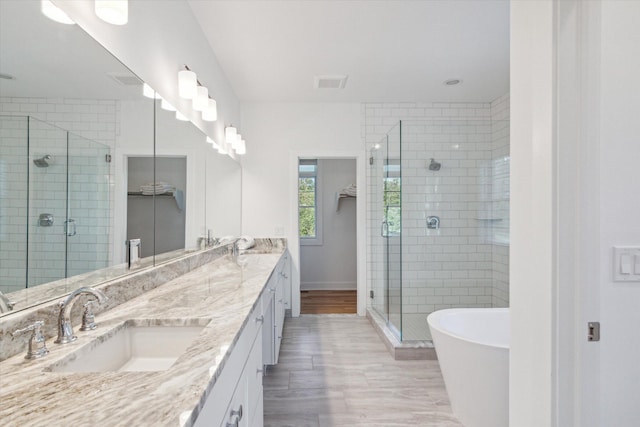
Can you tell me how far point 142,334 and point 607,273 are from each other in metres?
1.49

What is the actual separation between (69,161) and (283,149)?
10.3 ft

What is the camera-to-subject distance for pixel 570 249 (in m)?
0.92

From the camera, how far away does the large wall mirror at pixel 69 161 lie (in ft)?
3.11

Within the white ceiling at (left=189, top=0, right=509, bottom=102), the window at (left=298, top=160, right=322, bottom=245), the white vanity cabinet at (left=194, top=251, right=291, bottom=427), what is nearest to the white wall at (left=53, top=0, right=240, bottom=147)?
the white ceiling at (left=189, top=0, right=509, bottom=102)

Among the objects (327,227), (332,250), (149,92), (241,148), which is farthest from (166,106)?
(332,250)

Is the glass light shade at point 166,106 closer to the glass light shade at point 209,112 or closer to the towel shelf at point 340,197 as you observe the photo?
the glass light shade at point 209,112

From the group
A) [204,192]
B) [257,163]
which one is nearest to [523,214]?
[204,192]

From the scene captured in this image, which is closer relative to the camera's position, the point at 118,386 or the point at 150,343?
the point at 118,386

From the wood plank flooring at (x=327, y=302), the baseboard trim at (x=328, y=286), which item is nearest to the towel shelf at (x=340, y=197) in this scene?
the baseboard trim at (x=328, y=286)

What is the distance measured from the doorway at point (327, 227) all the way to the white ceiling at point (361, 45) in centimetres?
190

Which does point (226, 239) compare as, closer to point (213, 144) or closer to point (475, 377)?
point (213, 144)

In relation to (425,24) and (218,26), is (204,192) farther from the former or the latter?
(425,24)

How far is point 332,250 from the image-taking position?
591 cm

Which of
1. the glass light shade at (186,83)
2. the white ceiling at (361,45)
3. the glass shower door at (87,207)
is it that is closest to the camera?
the glass shower door at (87,207)
